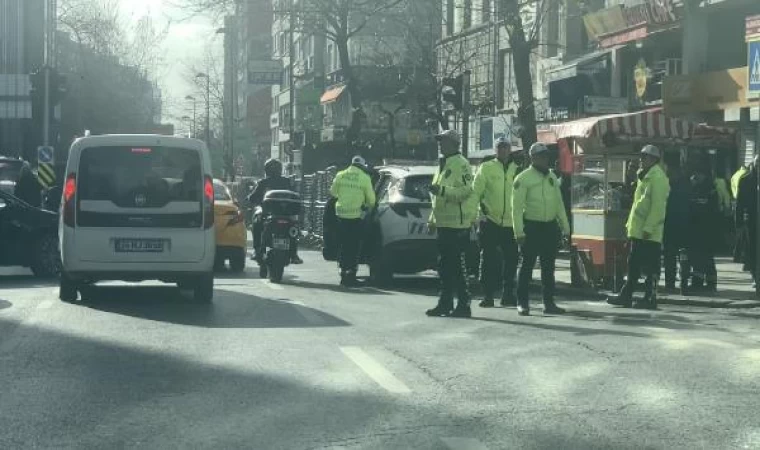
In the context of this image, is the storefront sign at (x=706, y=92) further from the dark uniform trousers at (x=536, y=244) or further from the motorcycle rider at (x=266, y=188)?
the dark uniform trousers at (x=536, y=244)

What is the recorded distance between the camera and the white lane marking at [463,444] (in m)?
6.74

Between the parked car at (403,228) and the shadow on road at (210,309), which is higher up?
the parked car at (403,228)

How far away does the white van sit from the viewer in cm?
1503

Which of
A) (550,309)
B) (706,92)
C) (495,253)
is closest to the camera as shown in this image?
(550,309)

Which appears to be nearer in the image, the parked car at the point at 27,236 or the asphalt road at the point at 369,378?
the asphalt road at the point at 369,378

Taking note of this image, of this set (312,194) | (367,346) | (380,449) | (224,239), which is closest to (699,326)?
(367,346)

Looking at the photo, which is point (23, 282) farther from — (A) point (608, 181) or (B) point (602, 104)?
(B) point (602, 104)

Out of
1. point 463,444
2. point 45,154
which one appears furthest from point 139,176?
point 45,154

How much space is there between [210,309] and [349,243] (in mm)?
4543

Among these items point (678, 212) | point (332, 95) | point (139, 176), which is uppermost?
point (332, 95)

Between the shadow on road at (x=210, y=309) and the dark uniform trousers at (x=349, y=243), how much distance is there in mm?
2078

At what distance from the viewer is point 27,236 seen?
65.7 feet

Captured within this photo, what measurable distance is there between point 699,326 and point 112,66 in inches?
3036

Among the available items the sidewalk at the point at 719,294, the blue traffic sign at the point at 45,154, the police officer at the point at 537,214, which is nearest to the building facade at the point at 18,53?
the blue traffic sign at the point at 45,154
